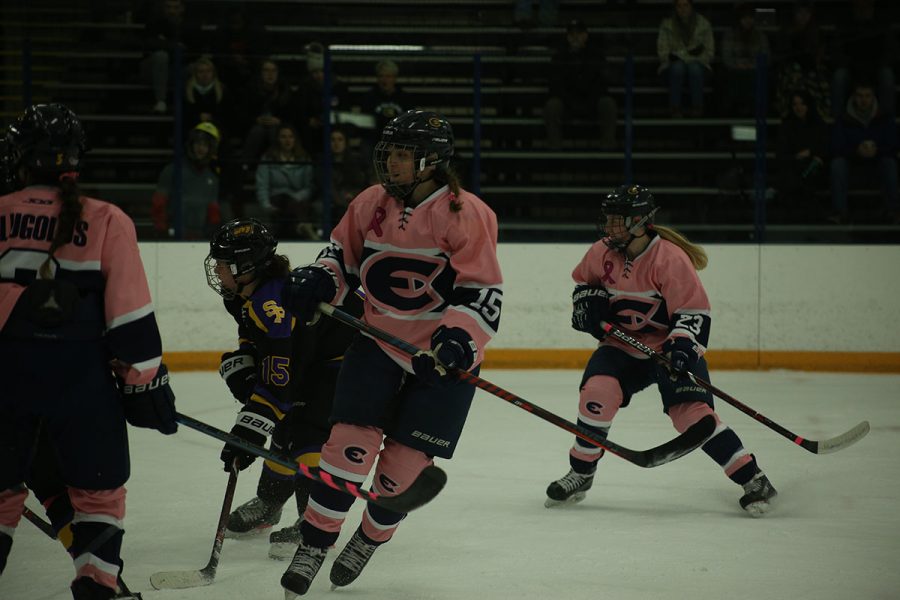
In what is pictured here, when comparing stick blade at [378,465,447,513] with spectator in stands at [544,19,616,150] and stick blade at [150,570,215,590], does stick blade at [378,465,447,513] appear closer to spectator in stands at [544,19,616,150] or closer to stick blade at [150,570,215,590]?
stick blade at [150,570,215,590]

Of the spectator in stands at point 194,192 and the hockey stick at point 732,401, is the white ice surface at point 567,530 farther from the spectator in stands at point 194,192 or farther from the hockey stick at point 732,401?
the spectator in stands at point 194,192

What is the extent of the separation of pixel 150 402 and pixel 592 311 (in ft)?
5.65

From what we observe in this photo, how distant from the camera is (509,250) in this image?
6.18 metres

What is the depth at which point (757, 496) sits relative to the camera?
3.32m

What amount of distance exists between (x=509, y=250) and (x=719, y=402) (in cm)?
151

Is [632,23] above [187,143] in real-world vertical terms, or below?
above

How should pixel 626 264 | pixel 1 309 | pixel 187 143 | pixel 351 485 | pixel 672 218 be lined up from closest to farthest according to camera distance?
pixel 1 309 → pixel 351 485 → pixel 626 264 → pixel 187 143 → pixel 672 218

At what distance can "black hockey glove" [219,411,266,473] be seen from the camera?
272cm

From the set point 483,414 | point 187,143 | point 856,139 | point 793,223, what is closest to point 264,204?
point 187,143

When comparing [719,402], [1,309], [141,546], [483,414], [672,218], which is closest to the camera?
[1,309]

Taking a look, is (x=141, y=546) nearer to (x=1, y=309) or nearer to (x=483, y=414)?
(x=1, y=309)

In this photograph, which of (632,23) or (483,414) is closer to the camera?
(483,414)

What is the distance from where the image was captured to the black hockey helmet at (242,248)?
283cm

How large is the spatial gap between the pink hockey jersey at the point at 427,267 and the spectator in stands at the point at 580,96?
4.34 m
